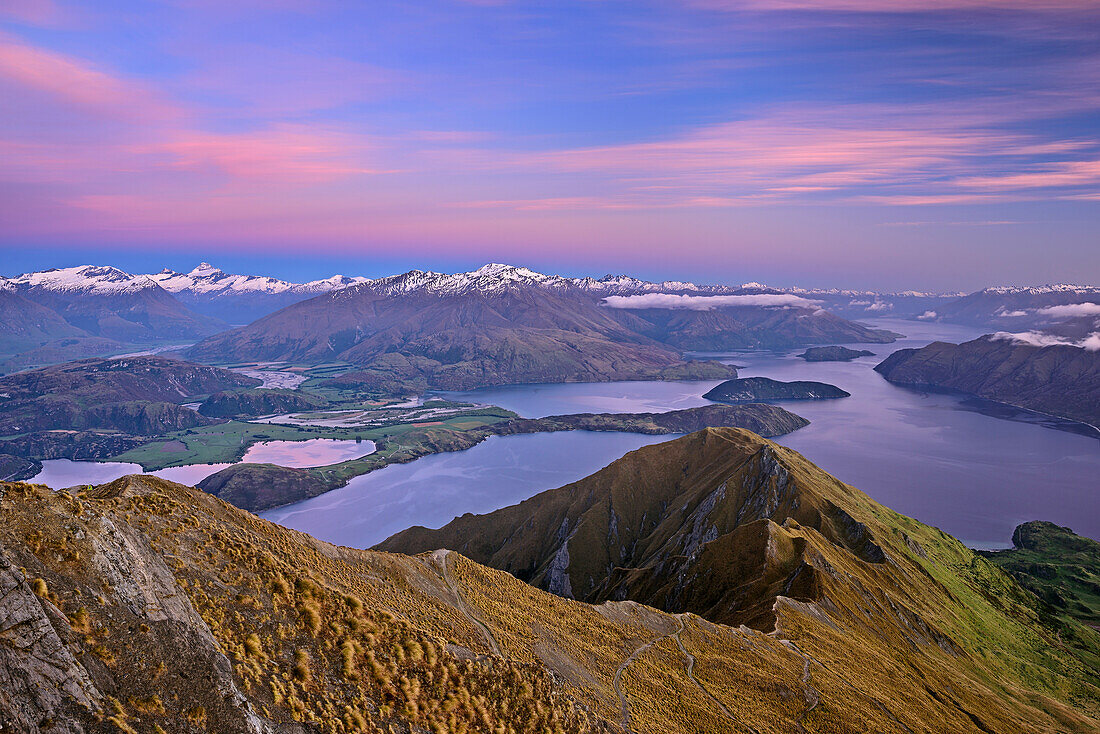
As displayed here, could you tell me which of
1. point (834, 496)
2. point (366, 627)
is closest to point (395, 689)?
point (366, 627)

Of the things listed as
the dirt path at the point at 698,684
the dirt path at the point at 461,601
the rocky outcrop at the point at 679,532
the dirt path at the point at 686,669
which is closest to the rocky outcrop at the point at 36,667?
the dirt path at the point at 461,601

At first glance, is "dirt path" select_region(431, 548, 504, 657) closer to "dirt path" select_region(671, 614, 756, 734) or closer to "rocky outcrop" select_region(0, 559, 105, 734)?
"dirt path" select_region(671, 614, 756, 734)

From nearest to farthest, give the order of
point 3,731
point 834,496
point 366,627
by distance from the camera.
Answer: point 3,731 → point 366,627 → point 834,496

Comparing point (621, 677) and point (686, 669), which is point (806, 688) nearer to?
point (686, 669)

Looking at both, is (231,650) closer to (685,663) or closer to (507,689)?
(507,689)

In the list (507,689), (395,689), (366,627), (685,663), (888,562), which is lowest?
(888,562)

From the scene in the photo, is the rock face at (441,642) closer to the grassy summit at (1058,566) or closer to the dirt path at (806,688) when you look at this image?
the dirt path at (806,688)

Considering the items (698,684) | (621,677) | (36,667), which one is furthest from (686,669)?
(36,667)
